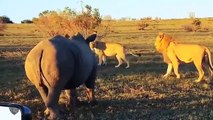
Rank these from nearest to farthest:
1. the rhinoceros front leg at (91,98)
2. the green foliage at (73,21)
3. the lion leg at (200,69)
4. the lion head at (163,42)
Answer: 1. the rhinoceros front leg at (91,98)
2. the lion leg at (200,69)
3. the lion head at (163,42)
4. the green foliage at (73,21)

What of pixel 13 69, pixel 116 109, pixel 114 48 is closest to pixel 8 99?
pixel 116 109

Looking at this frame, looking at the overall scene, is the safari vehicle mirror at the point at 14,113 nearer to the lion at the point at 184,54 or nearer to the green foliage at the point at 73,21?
the lion at the point at 184,54

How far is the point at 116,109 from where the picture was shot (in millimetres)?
9141

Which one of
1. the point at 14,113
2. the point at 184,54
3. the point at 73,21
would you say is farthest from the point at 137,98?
the point at 73,21

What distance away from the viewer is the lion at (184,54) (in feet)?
50.6

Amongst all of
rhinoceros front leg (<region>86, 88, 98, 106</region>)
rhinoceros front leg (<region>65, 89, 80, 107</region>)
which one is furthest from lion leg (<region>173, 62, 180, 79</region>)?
rhinoceros front leg (<region>65, 89, 80, 107</region>)

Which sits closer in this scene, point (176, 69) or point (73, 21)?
point (176, 69)

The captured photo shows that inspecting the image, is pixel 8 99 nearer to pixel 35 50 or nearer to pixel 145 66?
pixel 35 50

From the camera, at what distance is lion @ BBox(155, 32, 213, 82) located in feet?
50.6

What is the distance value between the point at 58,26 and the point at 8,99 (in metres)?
26.6

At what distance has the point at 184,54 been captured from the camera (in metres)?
16.0

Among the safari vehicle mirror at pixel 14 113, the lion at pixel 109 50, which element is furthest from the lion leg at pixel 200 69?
the safari vehicle mirror at pixel 14 113

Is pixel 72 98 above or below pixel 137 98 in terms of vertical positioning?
above

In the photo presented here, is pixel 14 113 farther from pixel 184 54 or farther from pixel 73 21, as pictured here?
pixel 73 21
